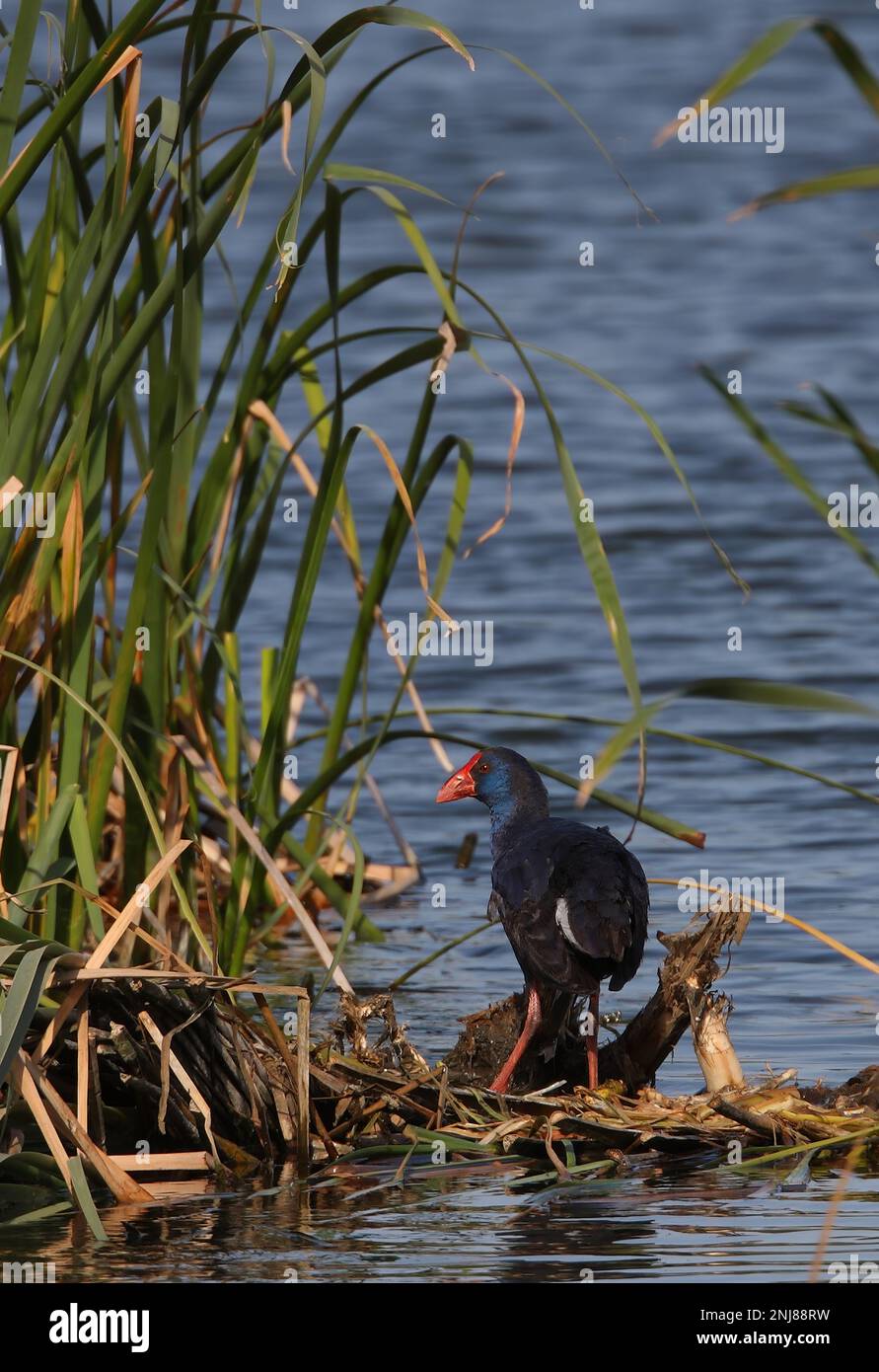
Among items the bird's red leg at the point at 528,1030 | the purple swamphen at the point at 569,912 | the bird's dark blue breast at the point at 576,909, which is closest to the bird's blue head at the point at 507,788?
the purple swamphen at the point at 569,912

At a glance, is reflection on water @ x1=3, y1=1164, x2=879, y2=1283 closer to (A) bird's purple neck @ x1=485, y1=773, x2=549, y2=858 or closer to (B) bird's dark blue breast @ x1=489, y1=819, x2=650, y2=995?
(B) bird's dark blue breast @ x1=489, y1=819, x2=650, y2=995

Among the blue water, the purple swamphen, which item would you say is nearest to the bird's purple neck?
the purple swamphen

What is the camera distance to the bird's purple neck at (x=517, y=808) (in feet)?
17.0

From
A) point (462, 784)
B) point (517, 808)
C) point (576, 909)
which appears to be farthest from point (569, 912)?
point (462, 784)

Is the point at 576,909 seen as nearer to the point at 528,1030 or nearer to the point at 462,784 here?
the point at 528,1030

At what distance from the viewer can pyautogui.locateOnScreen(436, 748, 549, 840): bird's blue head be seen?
5203 mm

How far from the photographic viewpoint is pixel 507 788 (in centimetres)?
522

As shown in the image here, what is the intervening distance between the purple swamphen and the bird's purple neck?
0.54ft

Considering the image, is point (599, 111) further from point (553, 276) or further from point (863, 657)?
point (863, 657)

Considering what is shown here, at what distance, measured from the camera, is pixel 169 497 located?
203 inches

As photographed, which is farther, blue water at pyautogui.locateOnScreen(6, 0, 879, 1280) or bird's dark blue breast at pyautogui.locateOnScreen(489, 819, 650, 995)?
bird's dark blue breast at pyautogui.locateOnScreen(489, 819, 650, 995)

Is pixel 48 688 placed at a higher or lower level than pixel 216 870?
higher
